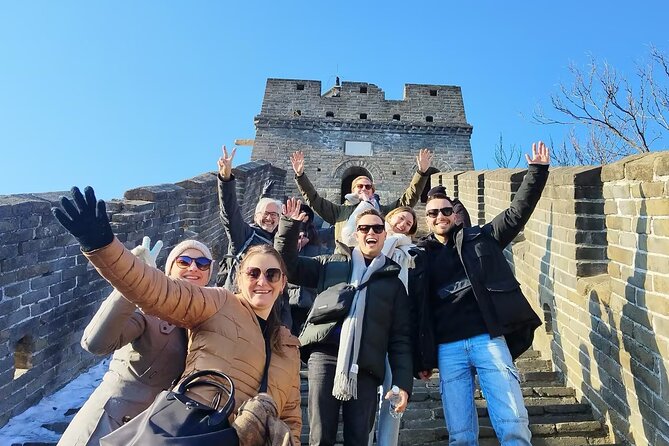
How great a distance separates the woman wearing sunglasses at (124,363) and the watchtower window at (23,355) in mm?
2327

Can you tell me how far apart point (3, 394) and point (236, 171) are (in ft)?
20.5

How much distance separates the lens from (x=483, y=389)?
2.63m

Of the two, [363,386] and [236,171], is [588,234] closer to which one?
[363,386]

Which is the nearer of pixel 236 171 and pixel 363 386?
pixel 363 386

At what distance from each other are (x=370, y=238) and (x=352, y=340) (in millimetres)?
606

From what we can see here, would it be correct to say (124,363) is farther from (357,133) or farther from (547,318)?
(357,133)

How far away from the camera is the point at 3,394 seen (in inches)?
138

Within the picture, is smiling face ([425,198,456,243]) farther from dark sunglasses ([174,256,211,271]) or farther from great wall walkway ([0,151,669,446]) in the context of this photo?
dark sunglasses ([174,256,211,271])

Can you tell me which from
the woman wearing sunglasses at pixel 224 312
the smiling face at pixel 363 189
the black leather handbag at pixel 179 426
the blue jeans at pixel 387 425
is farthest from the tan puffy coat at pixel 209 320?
the smiling face at pixel 363 189

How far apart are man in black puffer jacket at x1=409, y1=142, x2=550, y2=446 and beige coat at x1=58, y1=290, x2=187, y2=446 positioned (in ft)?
4.72

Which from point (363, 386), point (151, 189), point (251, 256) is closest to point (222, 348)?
point (251, 256)

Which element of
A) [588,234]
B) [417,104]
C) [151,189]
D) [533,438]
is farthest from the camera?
[417,104]

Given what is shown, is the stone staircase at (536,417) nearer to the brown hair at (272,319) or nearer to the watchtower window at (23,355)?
the brown hair at (272,319)

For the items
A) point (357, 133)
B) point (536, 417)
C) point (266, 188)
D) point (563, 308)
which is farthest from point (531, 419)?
point (357, 133)
